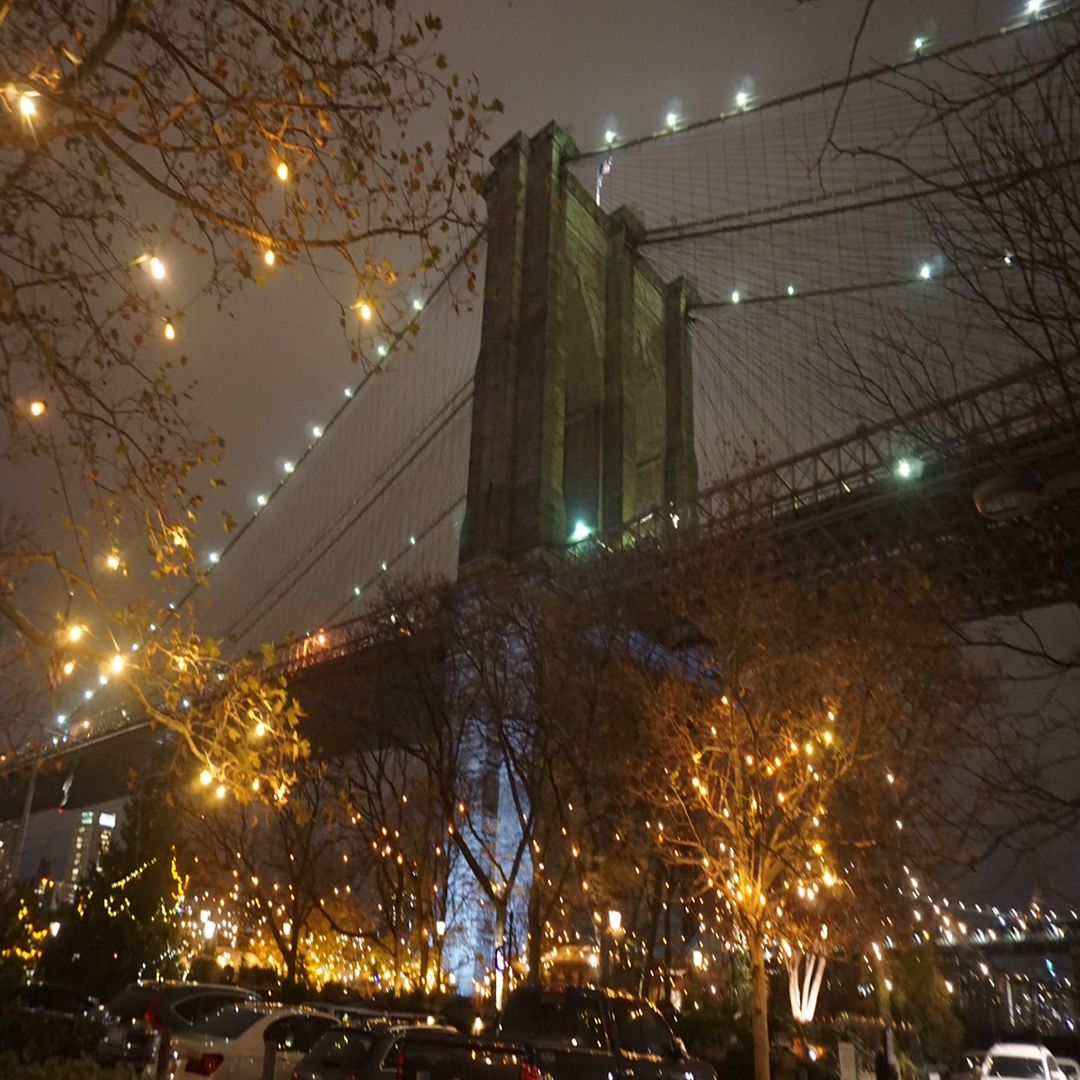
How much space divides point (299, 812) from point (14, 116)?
4.78 metres

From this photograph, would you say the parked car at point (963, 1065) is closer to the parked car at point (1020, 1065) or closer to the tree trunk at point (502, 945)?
the parked car at point (1020, 1065)

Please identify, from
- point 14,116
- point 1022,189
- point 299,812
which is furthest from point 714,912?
point 14,116

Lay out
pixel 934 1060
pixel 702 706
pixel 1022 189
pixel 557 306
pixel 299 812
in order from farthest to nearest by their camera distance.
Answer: pixel 557 306 < pixel 934 1060 < pixel 702 706 < pixel 299 812 < pixel 1022 189

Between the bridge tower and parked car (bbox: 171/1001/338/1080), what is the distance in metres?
18.8

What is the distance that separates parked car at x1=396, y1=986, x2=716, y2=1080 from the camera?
25.6ft

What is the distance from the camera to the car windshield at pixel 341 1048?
9.37 m

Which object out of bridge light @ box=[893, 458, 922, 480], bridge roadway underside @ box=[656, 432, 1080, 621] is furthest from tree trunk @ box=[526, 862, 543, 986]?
bridge light @ box=[893, 458, 922, 480]

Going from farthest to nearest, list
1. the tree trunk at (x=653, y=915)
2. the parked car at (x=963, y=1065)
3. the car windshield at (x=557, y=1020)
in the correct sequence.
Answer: the parked car at (x=963, y=1065) → the tree trunk at (x=653, y=915) → the car windshield at (x=557, y=1020)

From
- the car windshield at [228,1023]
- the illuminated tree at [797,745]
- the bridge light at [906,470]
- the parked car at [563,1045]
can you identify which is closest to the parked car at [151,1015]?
the car windshield at [228,1023]

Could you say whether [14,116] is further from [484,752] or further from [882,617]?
[484,752]

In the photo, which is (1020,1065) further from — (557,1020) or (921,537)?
(557,1020)

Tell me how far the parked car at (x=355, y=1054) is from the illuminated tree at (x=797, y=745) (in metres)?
5.62

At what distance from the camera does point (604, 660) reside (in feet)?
64.5

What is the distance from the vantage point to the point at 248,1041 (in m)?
10.8
